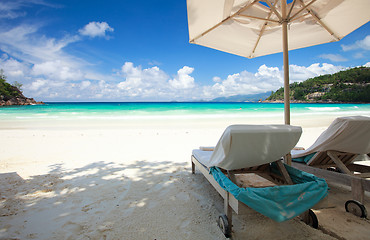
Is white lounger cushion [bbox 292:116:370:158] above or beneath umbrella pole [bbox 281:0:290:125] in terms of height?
beneath

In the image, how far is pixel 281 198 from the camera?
1383 millimetres

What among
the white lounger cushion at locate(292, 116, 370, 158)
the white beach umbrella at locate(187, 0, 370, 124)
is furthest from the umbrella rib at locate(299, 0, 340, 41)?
the white lounger cushion at locate(292, 116, 370, 158)

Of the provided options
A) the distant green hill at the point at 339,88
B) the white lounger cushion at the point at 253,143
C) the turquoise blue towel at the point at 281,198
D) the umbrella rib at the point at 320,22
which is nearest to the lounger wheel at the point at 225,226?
the turquoise blue towel at the point at 281,198

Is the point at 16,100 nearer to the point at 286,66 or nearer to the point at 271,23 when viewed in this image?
the point at 271,23

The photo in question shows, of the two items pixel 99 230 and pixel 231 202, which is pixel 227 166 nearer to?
pixel 231 202

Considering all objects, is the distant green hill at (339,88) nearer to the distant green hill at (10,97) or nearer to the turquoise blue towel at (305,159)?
the turquoise blue towel at (305,159)

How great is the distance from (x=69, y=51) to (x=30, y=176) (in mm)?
40239

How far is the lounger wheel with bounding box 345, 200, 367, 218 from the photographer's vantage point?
5.82ft

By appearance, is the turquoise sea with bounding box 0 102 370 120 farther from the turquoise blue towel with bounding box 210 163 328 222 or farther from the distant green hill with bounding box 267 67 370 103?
the turquoise blue towel with bounding box 210 163 328 222

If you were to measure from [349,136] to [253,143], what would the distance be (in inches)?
58.9

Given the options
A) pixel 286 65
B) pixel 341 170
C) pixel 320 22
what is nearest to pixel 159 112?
pixel 320 22

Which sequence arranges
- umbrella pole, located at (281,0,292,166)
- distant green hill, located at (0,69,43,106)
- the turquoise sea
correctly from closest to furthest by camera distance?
umbrella pole, located at (281,0,292,166) → the turquoise sea → distant green hill, located at (0,69,43,106)

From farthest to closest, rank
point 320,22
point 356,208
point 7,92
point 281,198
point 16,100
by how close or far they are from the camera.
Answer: point 16,100 < point 7,92 < point 320,22 < point 356,208 < point 281,198

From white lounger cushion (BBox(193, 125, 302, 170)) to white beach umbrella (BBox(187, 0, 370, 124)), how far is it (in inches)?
37.4
